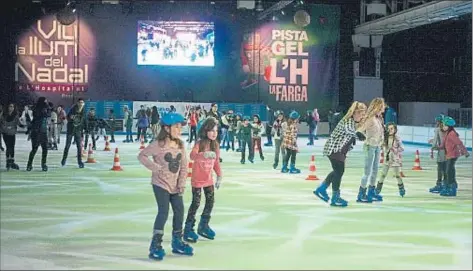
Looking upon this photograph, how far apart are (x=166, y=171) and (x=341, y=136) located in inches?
183

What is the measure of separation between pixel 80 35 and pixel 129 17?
2.82 meters

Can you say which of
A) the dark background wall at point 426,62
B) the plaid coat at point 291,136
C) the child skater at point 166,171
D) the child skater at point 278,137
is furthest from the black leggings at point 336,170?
the dark background wall at point 426,62

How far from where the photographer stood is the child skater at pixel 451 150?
1303 cm

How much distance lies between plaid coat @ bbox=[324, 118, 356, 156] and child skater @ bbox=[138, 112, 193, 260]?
14.0 feet

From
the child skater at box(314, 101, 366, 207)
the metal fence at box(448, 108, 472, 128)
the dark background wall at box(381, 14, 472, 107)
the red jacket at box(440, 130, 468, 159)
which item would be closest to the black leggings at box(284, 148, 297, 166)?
the red jacket at box(440, 130, 468, 159)

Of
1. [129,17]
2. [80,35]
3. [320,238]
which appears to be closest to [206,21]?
[129,17]

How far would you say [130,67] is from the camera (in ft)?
129

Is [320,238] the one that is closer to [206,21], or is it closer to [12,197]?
[12,197]

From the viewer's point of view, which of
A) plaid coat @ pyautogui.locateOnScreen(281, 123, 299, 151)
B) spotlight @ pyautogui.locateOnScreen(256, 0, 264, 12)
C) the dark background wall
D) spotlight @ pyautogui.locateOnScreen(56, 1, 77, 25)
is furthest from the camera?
the dark background wall

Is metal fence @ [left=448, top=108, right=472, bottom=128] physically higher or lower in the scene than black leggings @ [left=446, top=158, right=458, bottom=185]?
higher

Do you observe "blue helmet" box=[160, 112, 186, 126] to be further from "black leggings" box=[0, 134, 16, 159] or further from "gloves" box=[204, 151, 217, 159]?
"black leggings" box=[0, 134, 16, 159]

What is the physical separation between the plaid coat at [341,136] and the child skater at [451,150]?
2640 mm

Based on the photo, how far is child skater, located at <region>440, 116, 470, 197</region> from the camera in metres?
13.0

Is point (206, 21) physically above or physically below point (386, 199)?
above
